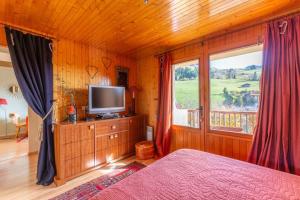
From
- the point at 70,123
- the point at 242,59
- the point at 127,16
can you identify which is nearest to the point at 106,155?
the point at 70,123

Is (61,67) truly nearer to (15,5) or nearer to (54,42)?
(54,42)

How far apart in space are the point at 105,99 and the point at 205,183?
243 centimetres

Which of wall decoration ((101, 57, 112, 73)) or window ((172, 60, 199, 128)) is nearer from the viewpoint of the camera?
window ((172, 60, 199, 128))

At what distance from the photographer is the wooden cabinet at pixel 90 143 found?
2379 mm

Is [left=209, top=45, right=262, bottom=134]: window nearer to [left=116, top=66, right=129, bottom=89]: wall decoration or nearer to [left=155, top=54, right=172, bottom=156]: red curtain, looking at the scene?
[left=155, top=54, right=172, bottom=156]: red curtain

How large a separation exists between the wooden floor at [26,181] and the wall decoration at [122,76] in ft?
5.80

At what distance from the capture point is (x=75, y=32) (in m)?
2.50

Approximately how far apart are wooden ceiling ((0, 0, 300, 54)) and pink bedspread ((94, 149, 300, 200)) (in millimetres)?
A: 1778

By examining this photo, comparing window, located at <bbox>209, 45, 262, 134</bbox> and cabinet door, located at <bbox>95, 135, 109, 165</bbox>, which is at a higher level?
window, located at <bbox>209, 45, 262, 134</bbox>

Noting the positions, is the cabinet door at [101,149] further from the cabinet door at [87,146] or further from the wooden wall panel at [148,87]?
the wooden wall panel at [148,87]

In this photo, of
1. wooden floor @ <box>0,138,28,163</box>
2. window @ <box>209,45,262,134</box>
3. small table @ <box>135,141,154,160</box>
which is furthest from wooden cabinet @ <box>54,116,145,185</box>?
wooden floor @ <box>0,138,28,163</box>

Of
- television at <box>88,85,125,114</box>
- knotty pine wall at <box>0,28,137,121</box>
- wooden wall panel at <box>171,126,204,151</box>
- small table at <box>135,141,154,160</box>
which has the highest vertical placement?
knotty pine wall at <box>0,28,137,121</box>

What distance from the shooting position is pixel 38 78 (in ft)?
7.81

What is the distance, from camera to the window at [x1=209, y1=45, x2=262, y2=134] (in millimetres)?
2619
